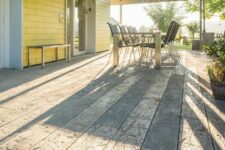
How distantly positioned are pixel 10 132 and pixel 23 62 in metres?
3.86

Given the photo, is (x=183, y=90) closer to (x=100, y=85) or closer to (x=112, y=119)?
(x=100, y=85)

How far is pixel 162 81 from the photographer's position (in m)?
4.57

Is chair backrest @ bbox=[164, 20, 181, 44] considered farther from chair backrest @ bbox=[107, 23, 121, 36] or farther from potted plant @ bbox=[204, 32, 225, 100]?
potted plant @ bbox=[204, 32, 225, 100]

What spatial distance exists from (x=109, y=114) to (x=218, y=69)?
1664mm

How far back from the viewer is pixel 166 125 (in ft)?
7.97

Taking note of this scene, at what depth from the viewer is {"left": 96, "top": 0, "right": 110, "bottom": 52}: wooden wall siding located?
10.2 m

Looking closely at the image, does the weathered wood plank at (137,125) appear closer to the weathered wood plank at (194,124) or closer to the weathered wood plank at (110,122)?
the weathered wood plank at (110,122)

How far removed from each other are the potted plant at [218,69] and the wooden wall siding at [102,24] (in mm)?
6807

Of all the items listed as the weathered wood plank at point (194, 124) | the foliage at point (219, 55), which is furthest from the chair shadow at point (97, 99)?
the foliage at point (219, 55)

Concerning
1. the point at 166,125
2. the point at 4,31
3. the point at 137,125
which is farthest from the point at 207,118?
the point at 4,31

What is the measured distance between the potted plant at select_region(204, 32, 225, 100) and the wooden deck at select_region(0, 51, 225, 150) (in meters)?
0.12

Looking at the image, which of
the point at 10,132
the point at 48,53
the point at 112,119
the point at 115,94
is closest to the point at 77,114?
the point at 112,119

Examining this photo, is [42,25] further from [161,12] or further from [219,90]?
[161,12]

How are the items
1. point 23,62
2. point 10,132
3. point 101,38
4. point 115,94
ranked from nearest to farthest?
point 10,132
point 115,94
point 23,62
point 101,38
